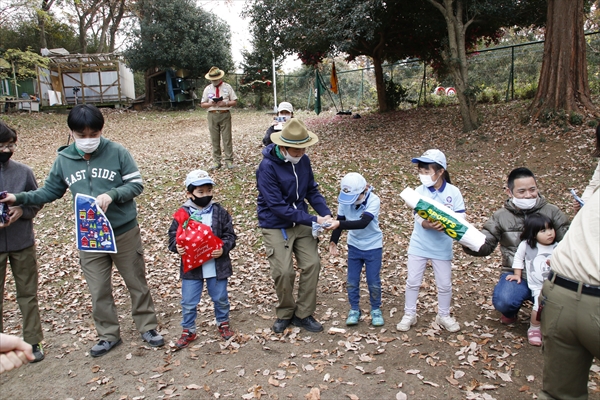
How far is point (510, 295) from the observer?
4.48m

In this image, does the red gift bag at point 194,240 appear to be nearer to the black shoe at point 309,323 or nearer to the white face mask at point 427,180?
the black shoe at point 309,323

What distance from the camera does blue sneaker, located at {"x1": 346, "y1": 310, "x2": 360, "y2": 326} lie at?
15.9 ft

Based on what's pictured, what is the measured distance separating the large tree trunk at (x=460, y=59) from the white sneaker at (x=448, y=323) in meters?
8.46

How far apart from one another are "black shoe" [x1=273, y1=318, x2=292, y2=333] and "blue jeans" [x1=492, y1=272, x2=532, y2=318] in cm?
216

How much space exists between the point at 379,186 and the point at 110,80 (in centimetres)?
2195

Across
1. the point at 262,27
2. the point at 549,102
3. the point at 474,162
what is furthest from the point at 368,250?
the point at 262,27

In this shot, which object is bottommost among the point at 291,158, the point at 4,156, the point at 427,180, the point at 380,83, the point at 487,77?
the point at 427,180

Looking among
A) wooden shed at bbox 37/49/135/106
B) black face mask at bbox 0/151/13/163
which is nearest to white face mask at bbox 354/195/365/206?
Answer: black face mask at bbox 0/151/13/163

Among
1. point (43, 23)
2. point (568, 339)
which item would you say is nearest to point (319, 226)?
point (568, 339)

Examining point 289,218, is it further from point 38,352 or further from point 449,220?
point 38,352

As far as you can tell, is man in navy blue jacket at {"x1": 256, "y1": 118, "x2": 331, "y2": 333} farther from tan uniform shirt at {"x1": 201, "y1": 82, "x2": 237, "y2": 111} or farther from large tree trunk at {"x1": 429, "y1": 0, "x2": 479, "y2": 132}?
large tree trunk at {"x1": 429, "y1": 0, "x2": 479, "y2": 132}

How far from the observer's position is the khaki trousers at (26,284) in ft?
14.2

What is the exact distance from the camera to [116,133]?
734 inches

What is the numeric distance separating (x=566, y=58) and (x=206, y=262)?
10.4 meters
